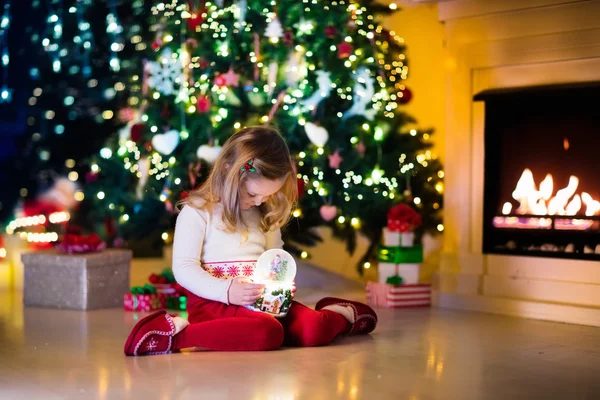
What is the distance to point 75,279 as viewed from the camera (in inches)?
177

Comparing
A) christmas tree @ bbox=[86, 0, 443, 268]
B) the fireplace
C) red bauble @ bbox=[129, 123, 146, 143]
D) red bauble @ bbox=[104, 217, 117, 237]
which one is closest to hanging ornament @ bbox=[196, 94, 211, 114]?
christmas tree @ bbox=[86, 0, 443, 268]

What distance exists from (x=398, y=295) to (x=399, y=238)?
0.96ft

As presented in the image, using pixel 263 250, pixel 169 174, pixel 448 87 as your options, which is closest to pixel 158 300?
pixel 169 174

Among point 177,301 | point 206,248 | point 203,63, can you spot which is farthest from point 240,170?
point 203,63

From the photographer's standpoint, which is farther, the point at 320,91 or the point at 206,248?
the point at 320,91

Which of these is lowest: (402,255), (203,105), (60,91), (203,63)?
(402,255)

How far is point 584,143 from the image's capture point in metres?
4.25

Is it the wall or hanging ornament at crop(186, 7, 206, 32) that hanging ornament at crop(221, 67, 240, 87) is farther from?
the wall

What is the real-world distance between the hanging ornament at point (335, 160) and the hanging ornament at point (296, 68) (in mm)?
427

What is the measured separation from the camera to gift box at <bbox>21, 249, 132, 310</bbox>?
4.48 meters

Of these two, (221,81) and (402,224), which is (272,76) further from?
(402,224)

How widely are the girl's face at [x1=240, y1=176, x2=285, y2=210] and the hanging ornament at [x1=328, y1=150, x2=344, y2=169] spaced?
4.91 feet

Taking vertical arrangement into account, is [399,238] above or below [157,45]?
below

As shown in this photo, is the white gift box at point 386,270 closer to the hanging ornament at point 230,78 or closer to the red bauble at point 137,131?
the hanging ornament at point 230,78
